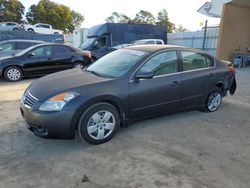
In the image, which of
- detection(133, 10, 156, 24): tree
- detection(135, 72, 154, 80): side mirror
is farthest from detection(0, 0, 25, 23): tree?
detection(135, 72, 154, 80): side mirror

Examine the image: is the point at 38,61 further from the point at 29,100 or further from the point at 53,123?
the point at 53,123

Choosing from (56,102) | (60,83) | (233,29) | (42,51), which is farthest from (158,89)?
(233,29)

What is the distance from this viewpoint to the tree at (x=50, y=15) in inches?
2361

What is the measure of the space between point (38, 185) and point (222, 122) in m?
3.87

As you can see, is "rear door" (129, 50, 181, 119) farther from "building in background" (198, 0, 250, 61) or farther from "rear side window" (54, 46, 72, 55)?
"building in background" (198, 0, 250, 61)

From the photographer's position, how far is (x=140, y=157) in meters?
4.19

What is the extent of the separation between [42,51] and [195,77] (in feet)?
23.0

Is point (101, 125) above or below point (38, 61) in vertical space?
below

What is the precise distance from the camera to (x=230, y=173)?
380 cm

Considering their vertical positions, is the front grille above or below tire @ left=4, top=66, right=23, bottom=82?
above

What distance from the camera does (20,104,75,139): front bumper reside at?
4254 millimetres

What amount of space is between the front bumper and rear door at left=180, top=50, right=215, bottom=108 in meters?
2.45

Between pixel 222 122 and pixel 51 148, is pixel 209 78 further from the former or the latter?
pixel 51 148

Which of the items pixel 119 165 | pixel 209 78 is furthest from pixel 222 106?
pixel 119 165
